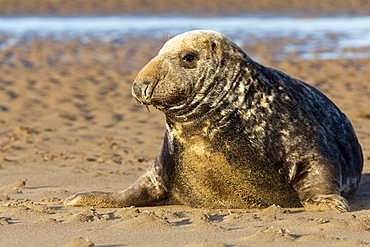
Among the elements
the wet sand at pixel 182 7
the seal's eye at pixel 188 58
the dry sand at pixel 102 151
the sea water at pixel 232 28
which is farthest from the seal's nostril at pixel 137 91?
the wet sand at pixel 182 7

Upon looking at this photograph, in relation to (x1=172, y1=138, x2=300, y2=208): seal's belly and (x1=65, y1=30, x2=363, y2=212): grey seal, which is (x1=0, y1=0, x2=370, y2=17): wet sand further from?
(x1=172, y1=138, x2=300, y2=208): seal's belly

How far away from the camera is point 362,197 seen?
20.5 feet

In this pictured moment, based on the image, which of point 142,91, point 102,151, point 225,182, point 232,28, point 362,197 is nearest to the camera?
point 142,91

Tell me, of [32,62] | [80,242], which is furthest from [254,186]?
Result: [32,62]

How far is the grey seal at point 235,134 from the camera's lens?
5.38m

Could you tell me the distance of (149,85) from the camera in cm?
518

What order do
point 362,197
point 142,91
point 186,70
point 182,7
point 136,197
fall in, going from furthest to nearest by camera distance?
1. point 182,7
2. point 362,197
3. point 136,197
4. point 186,70
5. point 142,91

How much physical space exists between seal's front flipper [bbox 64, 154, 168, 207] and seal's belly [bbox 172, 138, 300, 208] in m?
0.39

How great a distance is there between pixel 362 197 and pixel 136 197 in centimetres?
209

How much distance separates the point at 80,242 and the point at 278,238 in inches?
48.1

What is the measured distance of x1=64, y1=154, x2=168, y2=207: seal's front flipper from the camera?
596 centimetres

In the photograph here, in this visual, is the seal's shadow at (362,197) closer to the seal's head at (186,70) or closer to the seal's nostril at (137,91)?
the seal's head at (186,70)

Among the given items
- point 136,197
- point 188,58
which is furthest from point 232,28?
point 188,58

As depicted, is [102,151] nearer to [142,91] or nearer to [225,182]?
[225,182]
